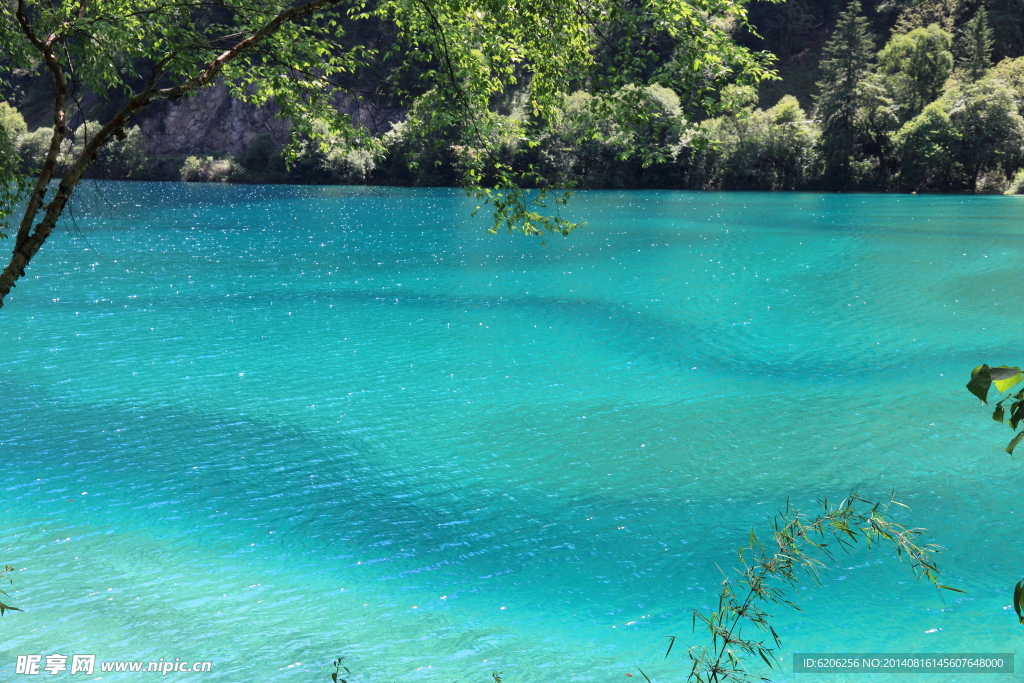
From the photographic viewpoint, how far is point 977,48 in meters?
92.2

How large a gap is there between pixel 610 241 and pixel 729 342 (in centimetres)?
2470

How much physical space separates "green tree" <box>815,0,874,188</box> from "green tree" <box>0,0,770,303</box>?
285ft

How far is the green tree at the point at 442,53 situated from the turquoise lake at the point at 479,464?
208 inches

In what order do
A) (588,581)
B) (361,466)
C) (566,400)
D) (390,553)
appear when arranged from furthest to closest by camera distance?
(566,400), (361,466), (390,553), (588,581)

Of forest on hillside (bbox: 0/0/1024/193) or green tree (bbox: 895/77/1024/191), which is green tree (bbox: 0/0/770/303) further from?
green tree (bbox: 895/77/1024/191)

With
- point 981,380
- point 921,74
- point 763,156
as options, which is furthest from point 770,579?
point 921,74

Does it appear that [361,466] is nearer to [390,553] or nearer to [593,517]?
[390,553]

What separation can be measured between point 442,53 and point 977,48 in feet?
341

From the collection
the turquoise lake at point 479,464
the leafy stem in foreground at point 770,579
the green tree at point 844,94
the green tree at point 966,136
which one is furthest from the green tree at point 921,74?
the leafy stem in foreground at point 770,579

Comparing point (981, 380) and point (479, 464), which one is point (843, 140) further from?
point (981, 380)

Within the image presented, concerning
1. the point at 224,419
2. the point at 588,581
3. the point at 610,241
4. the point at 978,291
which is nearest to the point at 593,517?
the point at 588,581

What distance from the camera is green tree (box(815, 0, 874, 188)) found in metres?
86.4

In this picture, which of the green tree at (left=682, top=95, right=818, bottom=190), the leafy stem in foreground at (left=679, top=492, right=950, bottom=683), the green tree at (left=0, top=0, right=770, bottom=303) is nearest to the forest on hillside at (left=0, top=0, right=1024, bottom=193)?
the green tree at (left=682, top=95, right=818, bottom=190)

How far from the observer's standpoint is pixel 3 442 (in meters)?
16.0
